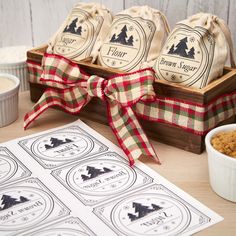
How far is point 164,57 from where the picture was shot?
2.55 feet

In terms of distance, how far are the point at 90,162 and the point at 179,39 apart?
0.81 feet

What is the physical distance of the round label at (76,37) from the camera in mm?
882

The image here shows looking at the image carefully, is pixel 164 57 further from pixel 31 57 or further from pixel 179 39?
pixel 31 57

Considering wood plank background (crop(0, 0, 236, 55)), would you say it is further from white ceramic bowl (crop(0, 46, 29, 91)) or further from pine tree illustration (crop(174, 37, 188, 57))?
pine tree illustration (crop(174, 37, 188, 57))

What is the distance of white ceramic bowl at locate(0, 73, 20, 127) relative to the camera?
0.84 m

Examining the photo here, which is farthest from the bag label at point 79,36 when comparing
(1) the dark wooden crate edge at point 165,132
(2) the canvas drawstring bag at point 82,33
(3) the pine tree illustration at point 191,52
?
(3) the pine tree illustration at point 191,52

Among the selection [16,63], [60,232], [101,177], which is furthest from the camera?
[16,63]

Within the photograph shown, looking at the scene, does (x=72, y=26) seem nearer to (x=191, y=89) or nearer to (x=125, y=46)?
(x=125, y=46)

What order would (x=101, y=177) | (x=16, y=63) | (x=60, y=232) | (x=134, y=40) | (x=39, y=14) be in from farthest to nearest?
1. (x=39, y=14)
2. (x=16, y=63)
3. (x=134, y=40)
4. (x=101, y=177)
5. (x=60, y=232)

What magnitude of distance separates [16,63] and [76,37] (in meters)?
0.16

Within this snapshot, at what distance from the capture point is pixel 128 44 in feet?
2.72

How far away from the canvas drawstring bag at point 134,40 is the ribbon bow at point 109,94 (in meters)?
0.05

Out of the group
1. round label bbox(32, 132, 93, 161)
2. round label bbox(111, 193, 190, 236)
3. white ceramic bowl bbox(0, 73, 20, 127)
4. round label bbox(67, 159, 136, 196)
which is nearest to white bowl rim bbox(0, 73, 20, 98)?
white ceramic bowl bbox(0, 73, 20, 127)

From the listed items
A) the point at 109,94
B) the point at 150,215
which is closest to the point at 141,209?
the point at 150,215
